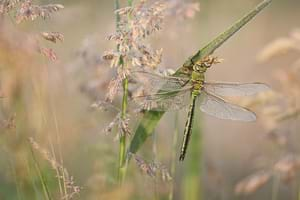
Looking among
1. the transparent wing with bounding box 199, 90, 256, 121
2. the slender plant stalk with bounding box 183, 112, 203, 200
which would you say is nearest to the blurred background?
the slender plant stalk with bounding box 183, 112, 203, 200

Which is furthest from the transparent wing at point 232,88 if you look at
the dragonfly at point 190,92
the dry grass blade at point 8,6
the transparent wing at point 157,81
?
the dry grass blade at point 8,6

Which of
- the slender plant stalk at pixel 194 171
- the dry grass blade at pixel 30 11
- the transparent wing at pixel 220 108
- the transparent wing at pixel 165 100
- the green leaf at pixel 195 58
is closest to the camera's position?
the dry grass blade at pixel 30 11

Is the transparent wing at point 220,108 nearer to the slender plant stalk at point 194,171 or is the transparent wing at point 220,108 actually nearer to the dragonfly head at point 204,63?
the dragonfly head at point 204,63

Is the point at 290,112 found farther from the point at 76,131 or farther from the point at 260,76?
the point at 260,76

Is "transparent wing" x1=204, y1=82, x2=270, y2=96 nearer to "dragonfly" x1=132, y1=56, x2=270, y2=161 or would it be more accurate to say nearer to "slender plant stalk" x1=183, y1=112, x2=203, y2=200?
"dragonfly" x1=132, y1=56, x2=270, y2=161

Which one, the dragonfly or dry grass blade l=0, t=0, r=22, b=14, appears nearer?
dry grass blade l=0, t=0, r=22, b=14

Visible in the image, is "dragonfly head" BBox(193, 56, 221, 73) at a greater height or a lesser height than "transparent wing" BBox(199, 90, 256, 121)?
greater

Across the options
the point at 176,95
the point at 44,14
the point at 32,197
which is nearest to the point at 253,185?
the point at 176,95
